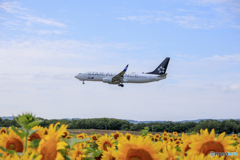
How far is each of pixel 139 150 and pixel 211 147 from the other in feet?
3.28

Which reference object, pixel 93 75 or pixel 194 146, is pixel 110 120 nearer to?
pixel 93 75

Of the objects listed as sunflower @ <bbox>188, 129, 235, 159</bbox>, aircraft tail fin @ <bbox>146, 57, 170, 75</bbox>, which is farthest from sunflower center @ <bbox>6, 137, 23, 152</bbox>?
aircraft tail fin @ <bbox>146, 57, 170, 75</bbox>

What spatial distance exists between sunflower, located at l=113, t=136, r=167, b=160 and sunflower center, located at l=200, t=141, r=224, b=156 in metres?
0.80

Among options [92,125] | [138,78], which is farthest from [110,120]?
[138,78]

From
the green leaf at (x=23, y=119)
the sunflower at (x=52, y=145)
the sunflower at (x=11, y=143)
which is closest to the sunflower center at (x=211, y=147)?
the sunflower at (x=52, y=145)

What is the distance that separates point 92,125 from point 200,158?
34.2 metres

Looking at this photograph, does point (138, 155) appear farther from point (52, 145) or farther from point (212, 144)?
point (212, 144)

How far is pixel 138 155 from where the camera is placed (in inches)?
73.9

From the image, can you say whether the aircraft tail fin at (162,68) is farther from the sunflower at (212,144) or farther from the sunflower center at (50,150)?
the sunflower center at (50,150)

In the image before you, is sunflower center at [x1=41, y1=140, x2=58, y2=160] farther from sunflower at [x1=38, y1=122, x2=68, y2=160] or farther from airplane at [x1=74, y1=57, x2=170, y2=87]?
airplane at [x1=74, y1=57, x2=170, y2=87]

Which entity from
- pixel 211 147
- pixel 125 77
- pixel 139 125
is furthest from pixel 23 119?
pixel 125 77

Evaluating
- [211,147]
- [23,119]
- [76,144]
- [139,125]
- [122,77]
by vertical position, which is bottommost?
[139,125]

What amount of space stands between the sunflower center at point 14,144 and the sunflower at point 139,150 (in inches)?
49.3

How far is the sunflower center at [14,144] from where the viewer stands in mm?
2613
